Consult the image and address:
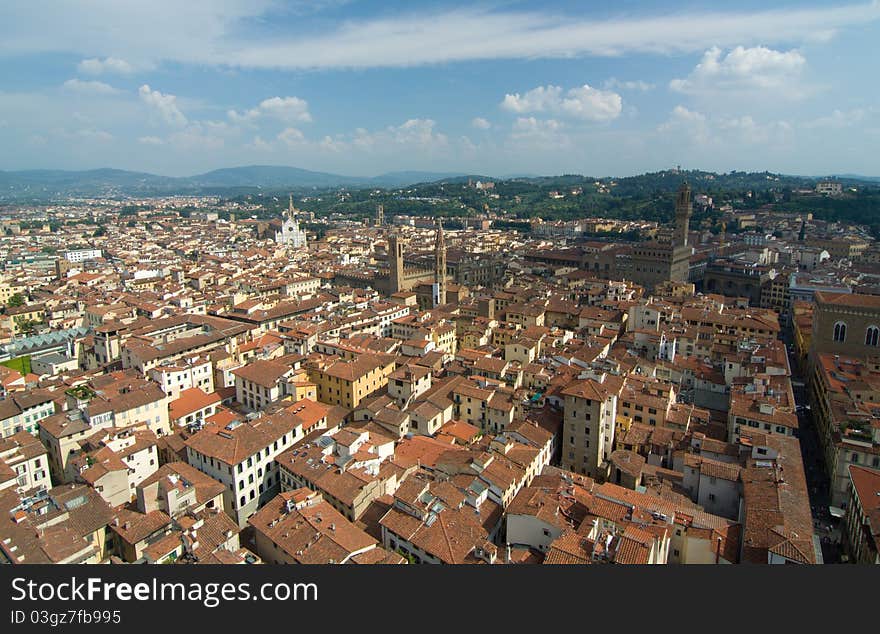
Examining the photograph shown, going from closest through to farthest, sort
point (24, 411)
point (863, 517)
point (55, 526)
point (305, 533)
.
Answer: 1. point (305, 533)
2. point (55, 526)
3. point (863, 517)
4. point (24, 411)

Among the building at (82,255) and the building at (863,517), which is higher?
the building at (82,255)

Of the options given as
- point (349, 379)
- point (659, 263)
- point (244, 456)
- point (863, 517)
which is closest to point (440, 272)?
point (659, 263)

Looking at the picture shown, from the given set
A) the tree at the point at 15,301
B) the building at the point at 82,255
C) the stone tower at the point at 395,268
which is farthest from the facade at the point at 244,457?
the building at the point at 82,255

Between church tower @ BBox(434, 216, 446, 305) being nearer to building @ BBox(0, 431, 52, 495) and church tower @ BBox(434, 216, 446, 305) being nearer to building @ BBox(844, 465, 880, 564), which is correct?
building @ BBox(0, 431, 52, 495)

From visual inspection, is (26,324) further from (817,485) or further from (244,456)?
(817,485)

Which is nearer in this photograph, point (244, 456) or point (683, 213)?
point (244, 456)

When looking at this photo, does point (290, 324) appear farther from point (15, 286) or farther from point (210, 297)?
point (15, 286)

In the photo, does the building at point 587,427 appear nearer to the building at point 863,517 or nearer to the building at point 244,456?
the building at point 863,517

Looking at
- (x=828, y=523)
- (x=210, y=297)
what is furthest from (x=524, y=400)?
(x=210, y=297)

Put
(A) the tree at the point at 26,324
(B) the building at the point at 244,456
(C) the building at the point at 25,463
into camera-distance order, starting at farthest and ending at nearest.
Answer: (A) the tree at the point at 26,324, (B) the building at the point at 244,456, (C) the building at the point at 25,463

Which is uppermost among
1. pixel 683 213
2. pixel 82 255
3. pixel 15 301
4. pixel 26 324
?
pixel 683 213

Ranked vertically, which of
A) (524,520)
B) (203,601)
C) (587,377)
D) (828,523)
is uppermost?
(203,601)
